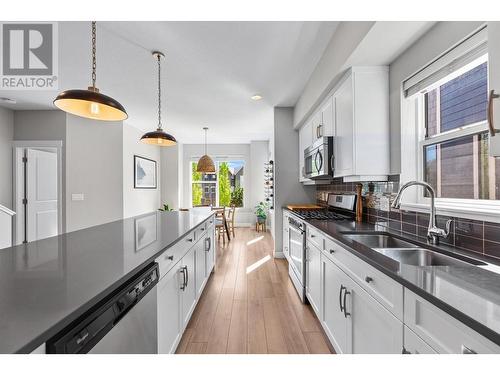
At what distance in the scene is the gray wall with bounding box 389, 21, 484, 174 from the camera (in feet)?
4.45

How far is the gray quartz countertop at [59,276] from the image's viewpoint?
0.58 metres

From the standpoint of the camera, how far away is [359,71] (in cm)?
199

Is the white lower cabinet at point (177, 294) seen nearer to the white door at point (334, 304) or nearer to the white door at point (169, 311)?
the white door at point (169, 311)

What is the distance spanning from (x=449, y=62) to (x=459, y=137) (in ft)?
1.49

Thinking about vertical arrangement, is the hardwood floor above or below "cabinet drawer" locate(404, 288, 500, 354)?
below

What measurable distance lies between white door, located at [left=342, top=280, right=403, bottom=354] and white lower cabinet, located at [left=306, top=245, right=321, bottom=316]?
52 centimetres

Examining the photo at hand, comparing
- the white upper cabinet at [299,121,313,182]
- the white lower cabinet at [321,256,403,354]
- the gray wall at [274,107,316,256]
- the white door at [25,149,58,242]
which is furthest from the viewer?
the white door at [25,149,58,242]

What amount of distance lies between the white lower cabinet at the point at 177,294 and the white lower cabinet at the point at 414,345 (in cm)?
115

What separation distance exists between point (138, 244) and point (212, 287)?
172cm

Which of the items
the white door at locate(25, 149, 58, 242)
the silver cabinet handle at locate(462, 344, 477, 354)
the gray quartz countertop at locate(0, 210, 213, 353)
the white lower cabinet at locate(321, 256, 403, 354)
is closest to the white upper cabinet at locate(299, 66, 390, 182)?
the white lower cabinet at locate(321, 256, 403, 354)

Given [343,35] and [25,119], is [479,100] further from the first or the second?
[25,119]

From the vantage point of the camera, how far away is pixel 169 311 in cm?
146

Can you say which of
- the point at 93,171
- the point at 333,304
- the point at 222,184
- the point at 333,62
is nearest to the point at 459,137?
the point at 333,62

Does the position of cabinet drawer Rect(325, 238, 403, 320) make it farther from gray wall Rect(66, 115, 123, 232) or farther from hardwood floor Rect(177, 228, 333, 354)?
gray wall Rect(66, 115, 123, 232)
